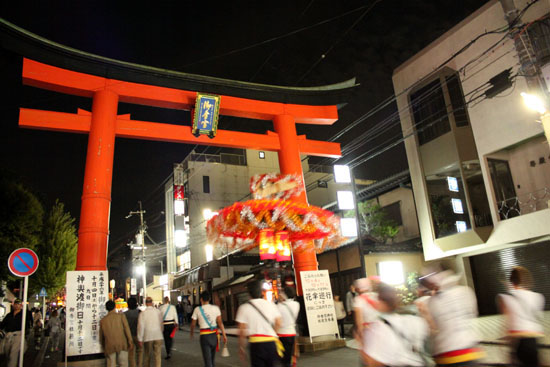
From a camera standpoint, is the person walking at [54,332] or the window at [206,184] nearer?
the person walking at [54,332]

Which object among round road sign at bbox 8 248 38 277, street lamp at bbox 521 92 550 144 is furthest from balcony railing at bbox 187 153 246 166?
street lamp at bbox 521 92 550 144

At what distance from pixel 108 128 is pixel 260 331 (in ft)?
30.3

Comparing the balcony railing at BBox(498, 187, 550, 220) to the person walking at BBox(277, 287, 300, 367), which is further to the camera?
the balcony railing at BBox(498, 187, 550, 220)

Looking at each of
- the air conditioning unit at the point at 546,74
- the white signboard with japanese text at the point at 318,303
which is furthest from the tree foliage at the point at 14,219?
the air conditioning unit at the point at 546,74

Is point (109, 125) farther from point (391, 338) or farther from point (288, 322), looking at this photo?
point (391, 338)

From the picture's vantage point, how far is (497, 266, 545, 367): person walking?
532 centimetres

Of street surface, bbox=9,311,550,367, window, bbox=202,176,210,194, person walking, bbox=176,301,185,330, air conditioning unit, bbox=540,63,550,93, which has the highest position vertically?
window, bbox=202,176,210,194

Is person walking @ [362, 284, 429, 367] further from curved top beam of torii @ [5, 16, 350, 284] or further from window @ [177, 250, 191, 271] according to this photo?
window @ [177, 250, 191, 271]

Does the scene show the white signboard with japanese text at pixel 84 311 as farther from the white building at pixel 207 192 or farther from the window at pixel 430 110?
the white building at pixel 207 192

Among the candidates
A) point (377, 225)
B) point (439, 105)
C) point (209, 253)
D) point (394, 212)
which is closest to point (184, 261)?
point (209, 253)

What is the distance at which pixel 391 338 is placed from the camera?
4082 mm

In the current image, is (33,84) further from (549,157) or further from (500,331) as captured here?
(549,157)

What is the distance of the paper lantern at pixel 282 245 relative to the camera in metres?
15.1

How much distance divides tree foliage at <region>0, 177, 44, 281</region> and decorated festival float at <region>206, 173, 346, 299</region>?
10376 millimetres
